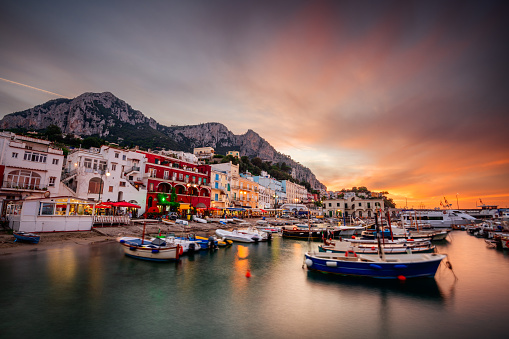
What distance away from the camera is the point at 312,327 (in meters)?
10.4

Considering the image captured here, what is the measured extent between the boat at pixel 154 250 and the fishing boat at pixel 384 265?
12666 mm

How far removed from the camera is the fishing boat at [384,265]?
16875mm

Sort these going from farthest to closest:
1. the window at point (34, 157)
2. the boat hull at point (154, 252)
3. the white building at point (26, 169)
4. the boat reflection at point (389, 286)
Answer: the window at point (34, 157) < the white building at point (26, 169) < the boat hull at point (154, 252) < the boat reflection at point (389, 286)

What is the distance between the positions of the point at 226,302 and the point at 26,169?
37.4 meters

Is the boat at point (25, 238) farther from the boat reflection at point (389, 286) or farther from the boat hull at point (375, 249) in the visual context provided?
the boat hull at point (375, 249)

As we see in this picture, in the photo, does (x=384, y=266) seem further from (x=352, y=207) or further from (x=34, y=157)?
(x=352, y=207)

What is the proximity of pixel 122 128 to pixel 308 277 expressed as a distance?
16152 centimetres

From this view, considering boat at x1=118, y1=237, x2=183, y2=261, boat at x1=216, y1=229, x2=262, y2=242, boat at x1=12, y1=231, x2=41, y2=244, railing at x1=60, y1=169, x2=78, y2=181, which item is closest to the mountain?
railing at x1=60, y1=169, x2=78, y2=181

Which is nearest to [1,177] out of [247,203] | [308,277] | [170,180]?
[170,180]

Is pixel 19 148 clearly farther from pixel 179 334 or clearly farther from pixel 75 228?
pixel 179 334

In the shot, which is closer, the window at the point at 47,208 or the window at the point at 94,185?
the window at the point at 47,208

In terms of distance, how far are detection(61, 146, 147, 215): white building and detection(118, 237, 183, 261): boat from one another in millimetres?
20299

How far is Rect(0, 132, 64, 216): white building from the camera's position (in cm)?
3112

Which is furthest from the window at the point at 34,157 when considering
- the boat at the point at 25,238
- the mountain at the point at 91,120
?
the mountain at the point at 91,120
